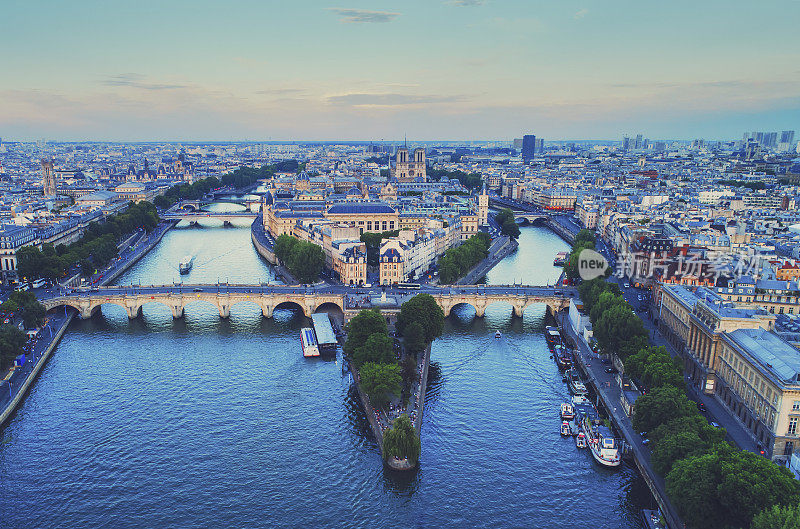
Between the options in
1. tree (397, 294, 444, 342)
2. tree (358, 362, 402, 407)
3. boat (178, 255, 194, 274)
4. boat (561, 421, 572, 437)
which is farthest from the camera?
boat (178, 255, 194, 274)

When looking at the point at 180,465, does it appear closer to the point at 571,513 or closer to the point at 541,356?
the point at 571,513

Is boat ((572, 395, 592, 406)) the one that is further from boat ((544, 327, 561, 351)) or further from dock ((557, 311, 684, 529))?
boat ((544, 327, 561, 351))

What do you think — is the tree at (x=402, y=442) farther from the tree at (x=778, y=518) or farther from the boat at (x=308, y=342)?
the boat at (x=308, y=342)

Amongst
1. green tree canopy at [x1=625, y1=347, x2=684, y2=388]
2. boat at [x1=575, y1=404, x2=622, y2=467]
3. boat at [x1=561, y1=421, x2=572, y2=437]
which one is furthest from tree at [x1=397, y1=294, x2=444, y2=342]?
green tree canopy at [x1=625, y1=347, x2=684, y2=388]

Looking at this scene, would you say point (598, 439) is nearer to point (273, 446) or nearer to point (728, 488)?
point (728, 488)

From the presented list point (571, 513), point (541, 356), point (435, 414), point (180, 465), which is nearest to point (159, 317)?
point (180, 465)

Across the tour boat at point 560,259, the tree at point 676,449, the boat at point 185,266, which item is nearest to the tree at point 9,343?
the boat at point 185,266

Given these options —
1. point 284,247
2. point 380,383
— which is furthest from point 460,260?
point 380,383
